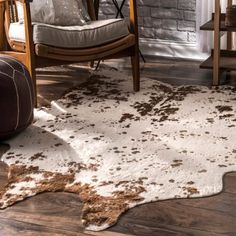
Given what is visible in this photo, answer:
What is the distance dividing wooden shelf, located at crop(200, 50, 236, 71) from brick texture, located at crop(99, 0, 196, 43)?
542 millimetres

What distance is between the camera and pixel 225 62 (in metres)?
3.67

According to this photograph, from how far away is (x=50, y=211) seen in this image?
6.91ft

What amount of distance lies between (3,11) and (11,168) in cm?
129

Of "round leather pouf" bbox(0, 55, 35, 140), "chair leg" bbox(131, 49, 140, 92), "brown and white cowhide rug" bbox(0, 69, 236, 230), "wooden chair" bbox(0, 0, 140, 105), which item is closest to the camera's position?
"brown and white cowhide rug" bbox(0, 69, 236, 230)

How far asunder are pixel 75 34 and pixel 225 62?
1.07 meters

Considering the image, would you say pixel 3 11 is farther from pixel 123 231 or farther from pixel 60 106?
pixel 123 231

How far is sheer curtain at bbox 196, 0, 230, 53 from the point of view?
4098 mm

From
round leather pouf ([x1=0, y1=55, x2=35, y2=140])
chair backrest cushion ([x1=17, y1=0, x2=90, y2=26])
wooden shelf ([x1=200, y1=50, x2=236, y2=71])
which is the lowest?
wooden shelf ([x1=200, y1=50, x2=236, y2=71])

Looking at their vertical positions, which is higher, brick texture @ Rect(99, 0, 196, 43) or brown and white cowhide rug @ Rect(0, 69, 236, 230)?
brick texture @ Rect(99, 0, 196, 43)

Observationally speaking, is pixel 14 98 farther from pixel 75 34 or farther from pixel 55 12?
pixel 55 12

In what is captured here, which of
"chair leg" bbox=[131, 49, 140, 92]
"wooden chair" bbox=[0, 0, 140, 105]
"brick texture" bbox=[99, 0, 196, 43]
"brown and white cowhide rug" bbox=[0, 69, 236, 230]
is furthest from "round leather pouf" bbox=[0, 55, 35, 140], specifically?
"brick texture" bbox=[99, 0, 196, 43]

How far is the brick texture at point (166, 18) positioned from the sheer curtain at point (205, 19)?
6 centimetres

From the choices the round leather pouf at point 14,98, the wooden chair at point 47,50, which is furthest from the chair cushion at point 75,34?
the round leather pouf at point 14,98

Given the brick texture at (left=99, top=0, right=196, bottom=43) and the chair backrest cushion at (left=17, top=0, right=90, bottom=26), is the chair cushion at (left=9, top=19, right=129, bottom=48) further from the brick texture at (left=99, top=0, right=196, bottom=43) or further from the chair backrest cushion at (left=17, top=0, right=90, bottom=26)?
the brick texture at (left=99, top=0, right=196, bottom=43)
